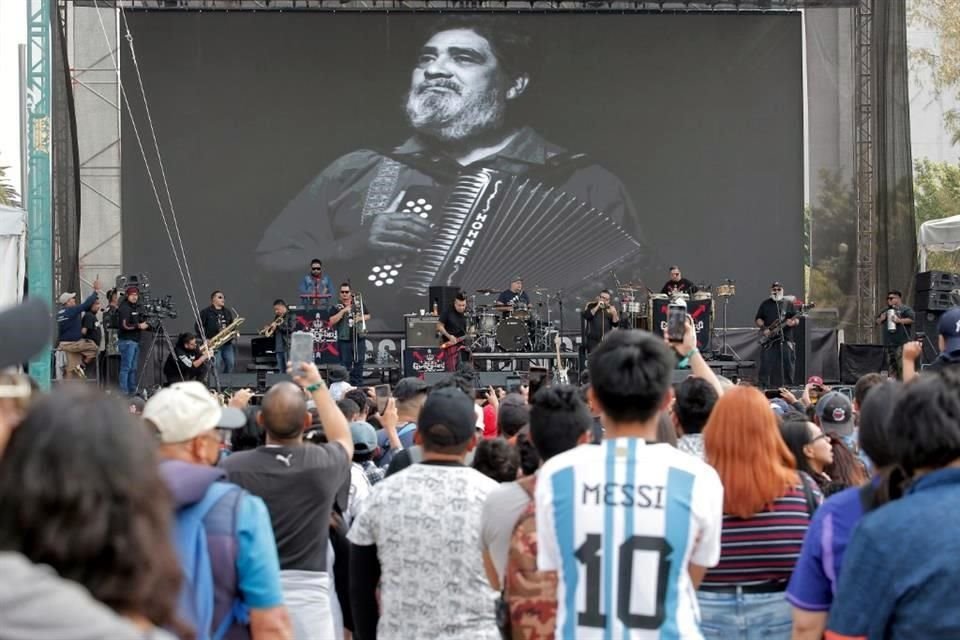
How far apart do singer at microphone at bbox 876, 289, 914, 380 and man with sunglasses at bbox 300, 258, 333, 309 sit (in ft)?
25.7

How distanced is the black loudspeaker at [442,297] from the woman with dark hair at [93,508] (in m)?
17.3

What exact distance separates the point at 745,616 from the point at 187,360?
14.8 m

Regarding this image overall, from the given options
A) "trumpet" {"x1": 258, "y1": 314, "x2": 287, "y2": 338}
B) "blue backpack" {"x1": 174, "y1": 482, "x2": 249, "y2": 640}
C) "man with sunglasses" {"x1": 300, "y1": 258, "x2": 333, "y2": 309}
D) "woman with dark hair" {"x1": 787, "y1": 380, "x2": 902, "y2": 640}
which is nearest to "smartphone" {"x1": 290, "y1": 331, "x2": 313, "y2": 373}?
"blue backpack" {"x1": 174, "y1": 482, "x2": 249, "y2": 640}

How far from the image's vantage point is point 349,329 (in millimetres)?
18562

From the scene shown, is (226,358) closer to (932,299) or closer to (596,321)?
(596,321)

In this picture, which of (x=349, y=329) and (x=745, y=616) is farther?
(x=349, y=329)

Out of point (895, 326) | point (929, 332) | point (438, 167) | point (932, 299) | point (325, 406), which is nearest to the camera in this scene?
point (325, 406)

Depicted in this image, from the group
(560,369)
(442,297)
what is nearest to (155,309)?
(442,297)

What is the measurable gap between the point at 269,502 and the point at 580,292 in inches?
665

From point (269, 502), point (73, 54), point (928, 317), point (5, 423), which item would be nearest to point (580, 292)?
point (928, 317)

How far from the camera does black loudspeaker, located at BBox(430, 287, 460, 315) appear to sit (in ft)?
62.4

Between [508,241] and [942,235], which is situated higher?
[508,241]

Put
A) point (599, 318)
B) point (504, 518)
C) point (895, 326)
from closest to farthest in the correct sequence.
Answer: point (504, 518)
point (895, 326)
point (599, 318)

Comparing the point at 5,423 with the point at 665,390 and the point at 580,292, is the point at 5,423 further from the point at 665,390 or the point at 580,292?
the point at 580,292
